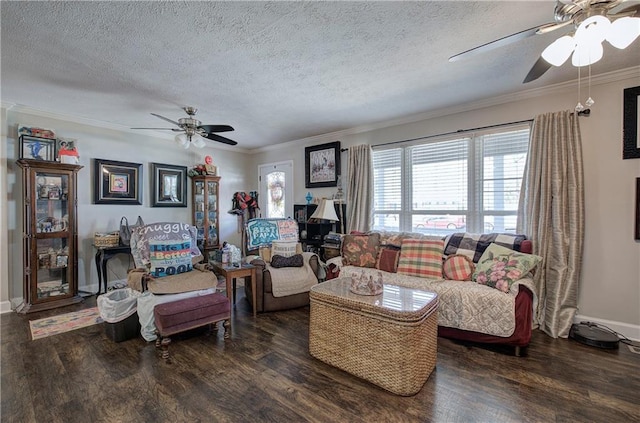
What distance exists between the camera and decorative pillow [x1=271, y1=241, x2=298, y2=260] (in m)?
3.84

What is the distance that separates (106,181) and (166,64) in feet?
8.78

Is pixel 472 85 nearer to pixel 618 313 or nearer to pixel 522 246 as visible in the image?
pixel 522 246

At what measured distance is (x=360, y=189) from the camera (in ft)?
14.3

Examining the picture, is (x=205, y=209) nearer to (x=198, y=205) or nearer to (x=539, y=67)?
(x=198, y=205)

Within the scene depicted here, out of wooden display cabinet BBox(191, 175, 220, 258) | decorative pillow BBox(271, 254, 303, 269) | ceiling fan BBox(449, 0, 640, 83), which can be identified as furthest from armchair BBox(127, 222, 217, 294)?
ceiling fan BBox(449, 0, 640, 83)

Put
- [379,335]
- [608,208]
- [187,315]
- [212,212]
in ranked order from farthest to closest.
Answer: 1. [212,212]
2. [608,208]
3. [187,315]
4. [379,335]

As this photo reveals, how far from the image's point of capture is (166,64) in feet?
8.18

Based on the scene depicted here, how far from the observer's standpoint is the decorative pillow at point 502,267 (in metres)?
2.57

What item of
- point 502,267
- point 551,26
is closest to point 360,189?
point 502,267

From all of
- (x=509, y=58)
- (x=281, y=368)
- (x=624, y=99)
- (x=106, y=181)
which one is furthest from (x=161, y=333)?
(x=624, y=99)

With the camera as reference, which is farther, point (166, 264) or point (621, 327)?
point (166, 264)

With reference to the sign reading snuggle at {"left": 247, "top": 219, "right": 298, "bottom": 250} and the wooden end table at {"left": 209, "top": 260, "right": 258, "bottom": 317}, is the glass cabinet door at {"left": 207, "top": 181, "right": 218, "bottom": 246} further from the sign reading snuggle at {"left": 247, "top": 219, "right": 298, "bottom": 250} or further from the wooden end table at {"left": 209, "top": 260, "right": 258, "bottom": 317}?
the wooden end table at {"left": 209, "top": 260, "right": 258, "bottom": 317}

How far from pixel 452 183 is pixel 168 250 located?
3.47 m

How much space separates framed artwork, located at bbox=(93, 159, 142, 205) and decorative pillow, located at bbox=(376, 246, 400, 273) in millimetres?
3872
